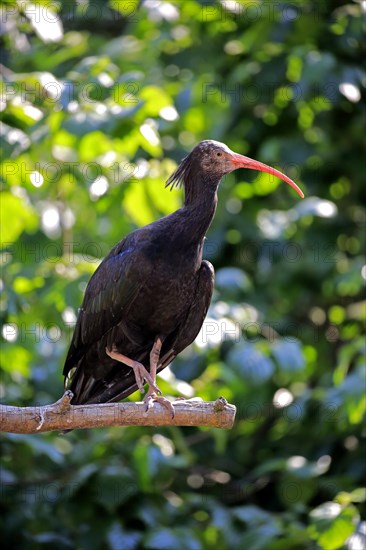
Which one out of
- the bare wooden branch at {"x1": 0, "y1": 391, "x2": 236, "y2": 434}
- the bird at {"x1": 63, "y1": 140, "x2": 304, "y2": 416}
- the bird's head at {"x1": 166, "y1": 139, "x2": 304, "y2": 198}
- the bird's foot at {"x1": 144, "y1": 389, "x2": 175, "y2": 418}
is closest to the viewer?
the bare wooden branch at {"x1": 0, "y1": 391, "x2": 236, "y2": 434}

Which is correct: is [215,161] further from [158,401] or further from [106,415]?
[106,415]

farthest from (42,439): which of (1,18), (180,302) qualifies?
(1,18)

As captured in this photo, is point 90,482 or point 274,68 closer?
point 90,482

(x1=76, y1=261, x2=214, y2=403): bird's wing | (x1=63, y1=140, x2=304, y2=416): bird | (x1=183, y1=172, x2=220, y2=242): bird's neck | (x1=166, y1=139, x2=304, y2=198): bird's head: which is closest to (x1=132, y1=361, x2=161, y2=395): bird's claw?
(x1=63, y1=140, x2=304, y2=416): bird

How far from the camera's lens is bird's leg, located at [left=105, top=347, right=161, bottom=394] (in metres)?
6.70

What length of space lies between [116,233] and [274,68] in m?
2.61

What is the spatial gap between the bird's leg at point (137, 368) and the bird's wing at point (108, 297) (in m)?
0.13

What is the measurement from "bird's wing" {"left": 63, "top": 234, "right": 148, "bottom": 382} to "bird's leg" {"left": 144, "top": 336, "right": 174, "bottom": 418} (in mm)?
306

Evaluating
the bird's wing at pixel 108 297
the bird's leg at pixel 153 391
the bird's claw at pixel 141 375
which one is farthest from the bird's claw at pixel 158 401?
the bird's wing at pixel 108 297

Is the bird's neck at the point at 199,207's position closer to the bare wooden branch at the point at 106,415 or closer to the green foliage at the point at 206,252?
the bare wooden branch at the point at 106,415

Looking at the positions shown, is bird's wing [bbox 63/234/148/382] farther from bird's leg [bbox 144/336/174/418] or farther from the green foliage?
the green foliage

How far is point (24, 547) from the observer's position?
30.1 feet

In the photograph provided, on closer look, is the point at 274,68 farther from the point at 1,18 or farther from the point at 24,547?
the point at 24,547

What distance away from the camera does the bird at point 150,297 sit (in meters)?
6.68
